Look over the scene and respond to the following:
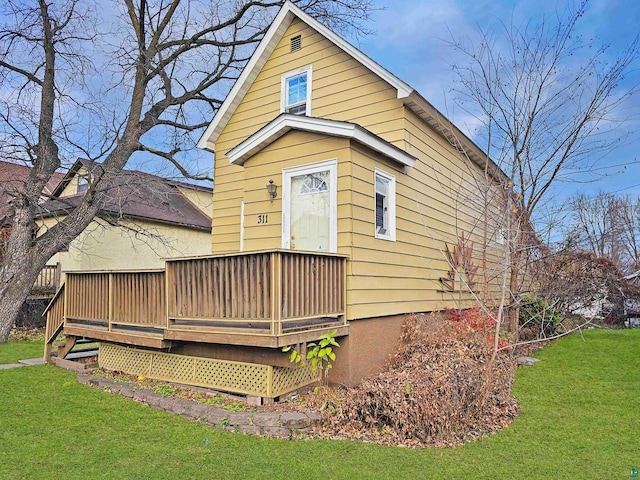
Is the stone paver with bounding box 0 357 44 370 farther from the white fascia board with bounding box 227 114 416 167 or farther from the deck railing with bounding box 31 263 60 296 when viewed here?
the deck railing with bounding box 31 263 60 296

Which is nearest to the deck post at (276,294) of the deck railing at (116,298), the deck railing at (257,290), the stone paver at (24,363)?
the deck railing at (257,290)

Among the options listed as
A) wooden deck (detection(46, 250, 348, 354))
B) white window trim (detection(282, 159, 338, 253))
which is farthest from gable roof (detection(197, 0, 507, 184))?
wooden deck (detection(46, 250, 348, 354))

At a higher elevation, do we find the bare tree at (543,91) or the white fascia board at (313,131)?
the bare tree at (543,91)

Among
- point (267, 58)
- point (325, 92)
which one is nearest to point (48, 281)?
point (267, 58)

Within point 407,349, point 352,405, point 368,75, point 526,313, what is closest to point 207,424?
point 352,405

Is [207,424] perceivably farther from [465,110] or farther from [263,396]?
[465,110]

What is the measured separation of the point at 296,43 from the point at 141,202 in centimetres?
1064

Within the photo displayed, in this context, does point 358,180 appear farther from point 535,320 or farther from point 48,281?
point 48,281

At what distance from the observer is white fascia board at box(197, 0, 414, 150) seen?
763 cm

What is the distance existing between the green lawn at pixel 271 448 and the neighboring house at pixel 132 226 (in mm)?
7348

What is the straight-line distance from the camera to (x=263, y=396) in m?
5.68

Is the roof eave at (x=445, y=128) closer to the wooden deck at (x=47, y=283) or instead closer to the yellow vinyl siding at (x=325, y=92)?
the yellow vinyl siding at (x=325, y=92)

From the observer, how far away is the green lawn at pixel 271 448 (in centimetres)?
395

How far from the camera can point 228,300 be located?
224 inches
